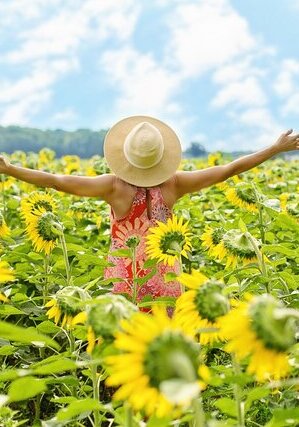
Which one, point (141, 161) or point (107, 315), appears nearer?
point (107, 315)

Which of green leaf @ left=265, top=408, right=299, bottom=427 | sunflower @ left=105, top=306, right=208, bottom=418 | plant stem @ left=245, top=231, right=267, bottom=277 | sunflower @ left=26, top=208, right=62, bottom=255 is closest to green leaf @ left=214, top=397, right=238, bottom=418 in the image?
green leaf @ left=265, top=408, right=299, bottom=427

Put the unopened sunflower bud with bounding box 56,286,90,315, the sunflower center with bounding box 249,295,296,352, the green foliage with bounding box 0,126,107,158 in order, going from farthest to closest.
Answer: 1. the green foliage with bounding box 0,126,107,158
2. the unopened sunflower bud with bounding box 56,286,90,315
3. the sunflower center with bounding box 249,295,296,352

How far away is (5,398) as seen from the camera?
152 cm

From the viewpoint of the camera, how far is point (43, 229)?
2.97 meters

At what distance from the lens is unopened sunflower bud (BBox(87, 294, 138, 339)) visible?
4.89 ft

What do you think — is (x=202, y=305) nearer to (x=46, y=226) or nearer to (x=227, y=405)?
(x=227, y=405)

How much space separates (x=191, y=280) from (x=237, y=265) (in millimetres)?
1273

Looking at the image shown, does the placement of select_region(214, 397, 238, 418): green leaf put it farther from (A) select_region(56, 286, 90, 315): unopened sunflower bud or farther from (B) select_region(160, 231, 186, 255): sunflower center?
(B) select_region(160, 231, 186, 255): sunflower center

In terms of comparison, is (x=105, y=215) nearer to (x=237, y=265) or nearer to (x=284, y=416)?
(x=237, y=265)

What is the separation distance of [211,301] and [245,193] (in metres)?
2.11

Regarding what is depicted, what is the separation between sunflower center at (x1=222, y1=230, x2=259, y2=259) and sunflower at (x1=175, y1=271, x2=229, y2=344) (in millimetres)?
810

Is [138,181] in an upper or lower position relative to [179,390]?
upper

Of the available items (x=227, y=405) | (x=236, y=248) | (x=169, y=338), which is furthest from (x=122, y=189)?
(x=169, y=338)

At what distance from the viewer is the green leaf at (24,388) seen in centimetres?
146
